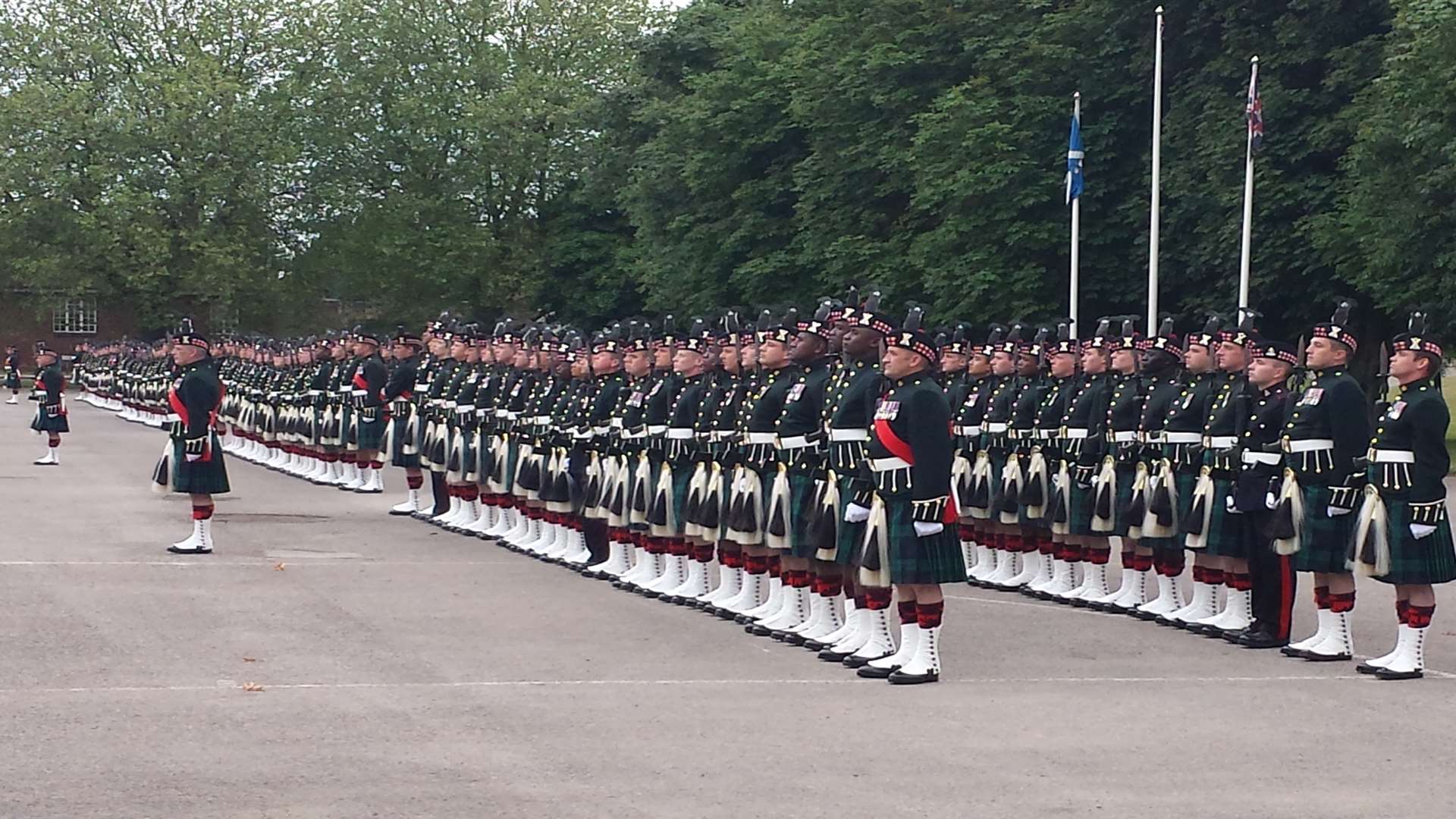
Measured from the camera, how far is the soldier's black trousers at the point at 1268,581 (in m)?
12.9

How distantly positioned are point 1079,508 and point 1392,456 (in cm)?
400

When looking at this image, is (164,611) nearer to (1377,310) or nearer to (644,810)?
(644,810)

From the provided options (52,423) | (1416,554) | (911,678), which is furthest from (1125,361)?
Result: (52,423)

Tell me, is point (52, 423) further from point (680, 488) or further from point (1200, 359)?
point (1200, 359)

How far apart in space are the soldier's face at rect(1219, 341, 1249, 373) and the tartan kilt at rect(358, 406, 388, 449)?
47.8 feet

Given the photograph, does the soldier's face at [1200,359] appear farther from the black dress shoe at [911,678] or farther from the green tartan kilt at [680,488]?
the black dress shoe at [911,678]

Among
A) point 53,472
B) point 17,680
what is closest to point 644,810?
point 17,680

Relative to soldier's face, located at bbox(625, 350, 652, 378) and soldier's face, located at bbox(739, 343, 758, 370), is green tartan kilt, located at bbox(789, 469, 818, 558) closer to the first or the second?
soldier's face, located at bbox(739, 343, 758, 370)

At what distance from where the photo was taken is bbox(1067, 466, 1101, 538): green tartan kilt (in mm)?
15102

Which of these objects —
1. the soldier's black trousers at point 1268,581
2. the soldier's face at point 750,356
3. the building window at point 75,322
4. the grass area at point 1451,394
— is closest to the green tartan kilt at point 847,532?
the soldier's face at point 750,356

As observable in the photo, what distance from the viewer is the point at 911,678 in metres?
10.9

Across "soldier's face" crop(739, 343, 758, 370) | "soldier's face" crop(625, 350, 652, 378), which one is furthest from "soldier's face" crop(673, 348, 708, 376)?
"soldier's face" crop(625, 350, 652, 378)

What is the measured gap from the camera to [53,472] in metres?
29.4

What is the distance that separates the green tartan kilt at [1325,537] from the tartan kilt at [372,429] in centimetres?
1587
